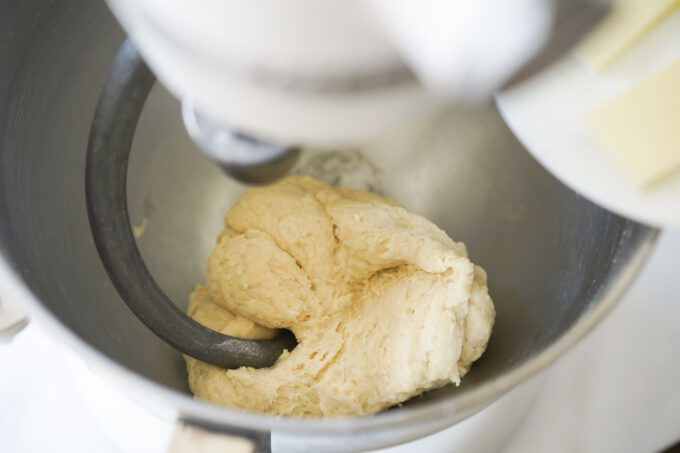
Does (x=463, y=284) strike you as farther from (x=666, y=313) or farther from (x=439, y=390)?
(x=666, y=313)

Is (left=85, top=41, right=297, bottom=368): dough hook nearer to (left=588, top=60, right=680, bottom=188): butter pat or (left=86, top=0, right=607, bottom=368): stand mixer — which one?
(left=86, top=0, right=607, bottom=368): stand mixer

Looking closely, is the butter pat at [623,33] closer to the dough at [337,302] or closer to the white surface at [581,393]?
the dough at [337,302]

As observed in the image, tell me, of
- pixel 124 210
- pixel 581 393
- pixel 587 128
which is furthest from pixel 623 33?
pixel 581 393

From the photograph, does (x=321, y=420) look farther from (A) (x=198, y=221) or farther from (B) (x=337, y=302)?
(A) (x=198, y=221)

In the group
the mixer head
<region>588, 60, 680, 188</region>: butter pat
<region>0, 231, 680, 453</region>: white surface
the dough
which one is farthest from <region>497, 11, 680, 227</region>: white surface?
<region>0, 231, 680, 453</region>: white surface

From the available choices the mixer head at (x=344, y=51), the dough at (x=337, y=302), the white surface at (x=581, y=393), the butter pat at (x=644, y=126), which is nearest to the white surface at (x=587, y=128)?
the butter pat at (x=644, y=126)

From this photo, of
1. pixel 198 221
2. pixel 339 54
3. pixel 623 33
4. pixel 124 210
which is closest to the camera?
pixel 339 54
